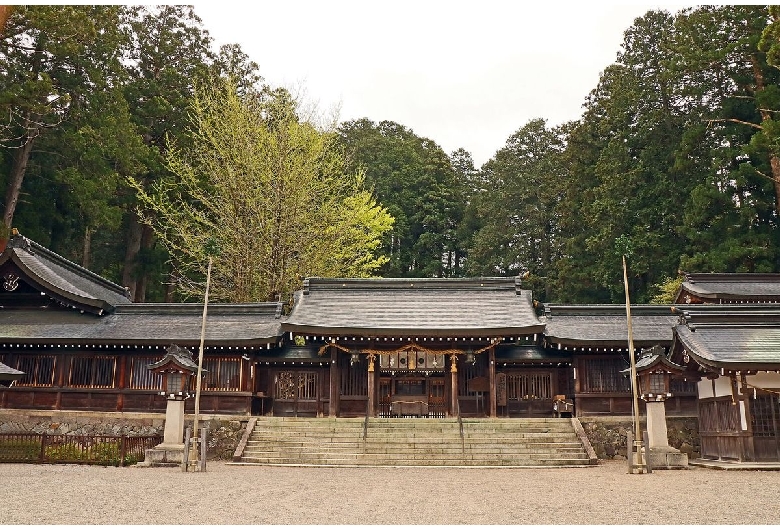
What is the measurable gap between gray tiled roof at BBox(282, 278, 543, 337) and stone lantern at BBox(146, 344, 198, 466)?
400cm

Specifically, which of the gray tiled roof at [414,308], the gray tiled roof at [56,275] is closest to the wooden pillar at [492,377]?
the gray tiled roof at [414,308]

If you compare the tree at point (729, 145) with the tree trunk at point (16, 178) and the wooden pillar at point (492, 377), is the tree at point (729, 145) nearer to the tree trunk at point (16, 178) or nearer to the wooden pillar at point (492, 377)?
the wooden pillar at point (492, 377)

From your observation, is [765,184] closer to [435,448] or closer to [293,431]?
[435,448]

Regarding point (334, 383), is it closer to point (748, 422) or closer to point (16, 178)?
point (748, 422)

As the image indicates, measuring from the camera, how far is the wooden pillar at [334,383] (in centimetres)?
2267

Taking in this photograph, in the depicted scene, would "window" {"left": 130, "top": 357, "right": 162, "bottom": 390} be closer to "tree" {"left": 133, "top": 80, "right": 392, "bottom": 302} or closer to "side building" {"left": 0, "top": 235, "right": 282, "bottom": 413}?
"side building" {"left": 0, "top": 235, "right": 282, "bottom": 413}

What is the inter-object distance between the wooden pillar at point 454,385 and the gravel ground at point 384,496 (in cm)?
540

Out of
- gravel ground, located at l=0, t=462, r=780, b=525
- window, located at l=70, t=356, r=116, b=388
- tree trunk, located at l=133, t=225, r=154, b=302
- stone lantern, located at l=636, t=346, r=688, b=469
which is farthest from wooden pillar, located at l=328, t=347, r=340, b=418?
tree trunk, located at l=133, t=225, r=154, b=302

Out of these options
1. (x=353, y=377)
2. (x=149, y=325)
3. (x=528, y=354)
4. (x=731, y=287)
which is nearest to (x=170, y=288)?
(x=149, y=325)

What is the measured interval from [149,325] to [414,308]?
32.3ft

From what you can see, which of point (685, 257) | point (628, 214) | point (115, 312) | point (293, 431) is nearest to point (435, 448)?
point (293, 431)

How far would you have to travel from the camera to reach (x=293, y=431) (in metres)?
20.7

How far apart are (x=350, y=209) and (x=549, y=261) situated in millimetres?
18388

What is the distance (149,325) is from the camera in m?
24.0
